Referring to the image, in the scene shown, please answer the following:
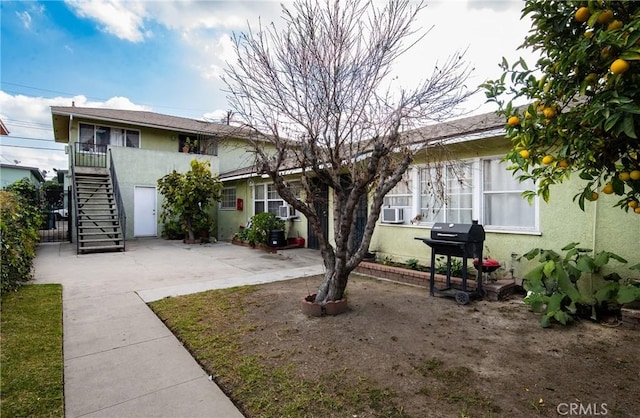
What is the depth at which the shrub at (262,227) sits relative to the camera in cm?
1075

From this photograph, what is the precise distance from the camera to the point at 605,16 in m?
1.70

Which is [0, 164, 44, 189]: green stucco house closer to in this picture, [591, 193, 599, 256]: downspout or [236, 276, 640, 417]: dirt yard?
[236, 276, 640, 417]: dirt yard

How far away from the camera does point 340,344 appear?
3.49m

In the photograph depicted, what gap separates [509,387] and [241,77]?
16.0 feet

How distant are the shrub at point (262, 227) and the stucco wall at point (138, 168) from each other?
629 centimetres

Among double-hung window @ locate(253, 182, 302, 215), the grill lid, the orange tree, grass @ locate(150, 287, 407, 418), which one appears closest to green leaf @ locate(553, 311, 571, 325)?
the grill lid

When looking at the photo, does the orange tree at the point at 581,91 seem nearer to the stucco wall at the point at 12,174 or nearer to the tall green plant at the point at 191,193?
the tall green plant at the point at 191,193

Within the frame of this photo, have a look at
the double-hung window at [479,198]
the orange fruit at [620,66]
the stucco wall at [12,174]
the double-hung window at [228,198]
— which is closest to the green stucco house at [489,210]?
the double-hung window at [479,198]

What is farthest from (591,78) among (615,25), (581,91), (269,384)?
(269,384)

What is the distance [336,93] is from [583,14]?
9.85ft

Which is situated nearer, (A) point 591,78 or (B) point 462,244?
(A) point 591,78

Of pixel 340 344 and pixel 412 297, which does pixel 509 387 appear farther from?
pixel 412 297

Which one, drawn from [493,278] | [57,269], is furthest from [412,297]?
[57,269]

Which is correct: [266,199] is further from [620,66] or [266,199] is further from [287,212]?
[620,66]
